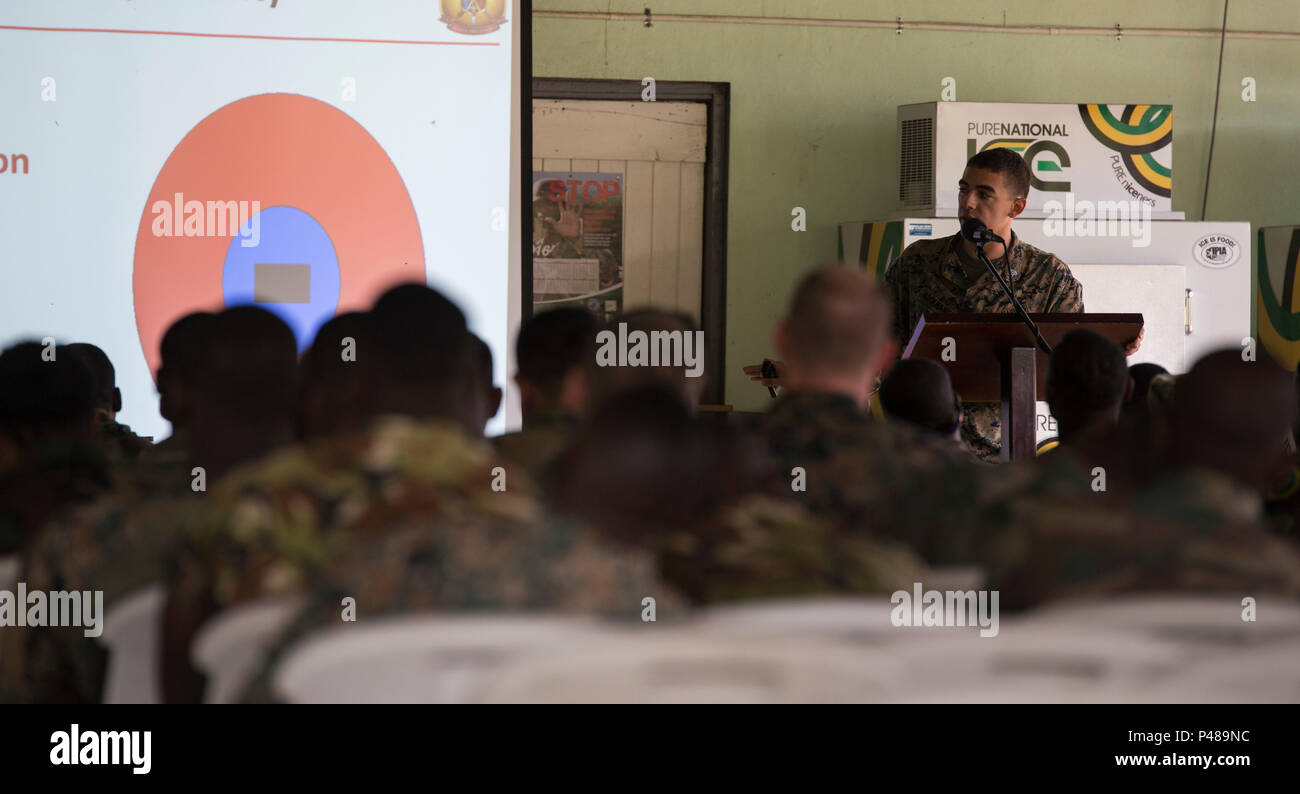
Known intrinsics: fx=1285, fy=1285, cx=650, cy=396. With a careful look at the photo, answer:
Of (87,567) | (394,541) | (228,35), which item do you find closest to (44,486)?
(87,567)

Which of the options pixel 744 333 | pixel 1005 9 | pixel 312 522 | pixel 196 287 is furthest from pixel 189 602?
pixel 1005 9

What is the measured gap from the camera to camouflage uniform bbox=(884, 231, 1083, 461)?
400 cm

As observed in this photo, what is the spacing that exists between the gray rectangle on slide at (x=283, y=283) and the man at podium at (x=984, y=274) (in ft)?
6.29

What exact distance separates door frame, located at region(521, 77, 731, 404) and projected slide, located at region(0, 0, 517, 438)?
214cm

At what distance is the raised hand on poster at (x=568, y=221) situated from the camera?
249 inches

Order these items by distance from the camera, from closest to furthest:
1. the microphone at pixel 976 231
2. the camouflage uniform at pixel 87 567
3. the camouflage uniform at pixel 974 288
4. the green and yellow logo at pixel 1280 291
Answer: the camouflage uniform at pixel 87 567 < the microphone at pixel 976 231 < the camouflage uniform at pixel 974 288 < the green and yellow logo at pixel 1280 291

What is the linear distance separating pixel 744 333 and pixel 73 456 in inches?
185

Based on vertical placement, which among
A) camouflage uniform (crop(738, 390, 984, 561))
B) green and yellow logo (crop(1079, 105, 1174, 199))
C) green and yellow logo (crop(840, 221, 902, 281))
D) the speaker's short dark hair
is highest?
green and yellow logo (crop(1079, 105, 1174, 199))

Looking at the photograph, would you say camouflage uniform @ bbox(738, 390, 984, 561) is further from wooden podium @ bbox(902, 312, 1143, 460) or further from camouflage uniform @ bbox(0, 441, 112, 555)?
wooden podium @ bbox(902, 312, 1143, 460)

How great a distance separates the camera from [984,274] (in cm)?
416

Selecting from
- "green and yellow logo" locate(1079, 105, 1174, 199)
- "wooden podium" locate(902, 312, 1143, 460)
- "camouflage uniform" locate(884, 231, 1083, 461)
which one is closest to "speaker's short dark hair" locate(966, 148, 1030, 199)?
"camouflage uniform" locate(884, 231, 1083, 461)

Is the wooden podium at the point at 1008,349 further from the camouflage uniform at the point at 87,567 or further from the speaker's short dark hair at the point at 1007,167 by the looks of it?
the camouflage uniform at the point at 87,567

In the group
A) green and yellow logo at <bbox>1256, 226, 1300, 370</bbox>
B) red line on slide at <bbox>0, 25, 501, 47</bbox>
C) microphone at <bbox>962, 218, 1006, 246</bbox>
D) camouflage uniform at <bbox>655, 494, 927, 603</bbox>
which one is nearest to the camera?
camouflage uniform at <bbox>655, 494, 927, 603</bbox>

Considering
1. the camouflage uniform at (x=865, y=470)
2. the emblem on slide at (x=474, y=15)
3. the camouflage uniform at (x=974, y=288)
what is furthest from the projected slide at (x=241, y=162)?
the camouflage uniform at (x=865, y=470)
